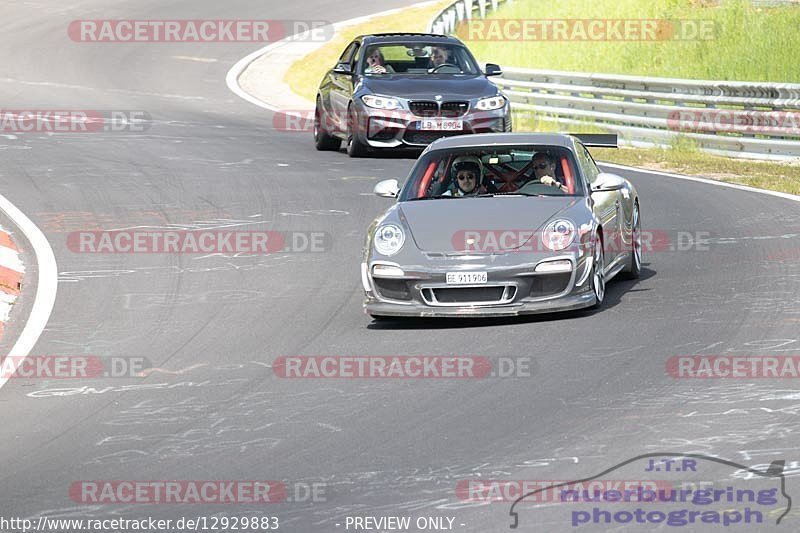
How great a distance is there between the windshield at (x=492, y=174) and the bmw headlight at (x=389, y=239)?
736 mm

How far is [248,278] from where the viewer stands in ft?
42.6

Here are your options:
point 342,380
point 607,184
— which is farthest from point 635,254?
point 342,380

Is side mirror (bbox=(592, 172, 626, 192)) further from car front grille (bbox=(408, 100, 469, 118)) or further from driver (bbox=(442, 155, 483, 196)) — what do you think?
car front grille (bbox=(408, 100, 469, 118))

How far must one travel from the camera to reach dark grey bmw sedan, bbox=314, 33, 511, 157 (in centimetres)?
2086

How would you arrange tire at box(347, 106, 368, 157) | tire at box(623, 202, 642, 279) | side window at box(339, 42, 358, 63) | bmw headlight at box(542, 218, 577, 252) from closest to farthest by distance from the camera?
bmw headlight at box(542, 218, 577, 252), tire at box(623, 202, 642, 279), tire at box(347, 106, 368, 157), side window at box(339, 42, 358, 63)

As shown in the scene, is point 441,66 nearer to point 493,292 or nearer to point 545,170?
point 545,170

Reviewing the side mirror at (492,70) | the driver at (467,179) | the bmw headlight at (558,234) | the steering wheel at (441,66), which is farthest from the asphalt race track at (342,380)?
the steering wheel at (441,66)

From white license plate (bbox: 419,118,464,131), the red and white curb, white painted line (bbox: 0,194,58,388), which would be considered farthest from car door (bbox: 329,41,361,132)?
the red and white curb

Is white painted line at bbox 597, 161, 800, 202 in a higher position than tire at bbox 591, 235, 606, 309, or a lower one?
lower

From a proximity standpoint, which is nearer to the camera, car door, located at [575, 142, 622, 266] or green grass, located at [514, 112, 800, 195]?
car door, located at [575, 142, 622, 266]

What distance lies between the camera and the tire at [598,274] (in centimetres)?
1098

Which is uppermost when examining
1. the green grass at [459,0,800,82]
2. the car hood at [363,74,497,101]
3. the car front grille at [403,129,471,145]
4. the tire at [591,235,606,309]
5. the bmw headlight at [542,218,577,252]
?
the bmw headlight at [542,218,577,252]

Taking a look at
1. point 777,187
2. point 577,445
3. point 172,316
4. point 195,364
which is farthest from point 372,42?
point 577,445

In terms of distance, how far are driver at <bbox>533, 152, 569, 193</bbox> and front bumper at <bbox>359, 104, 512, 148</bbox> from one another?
8854 mm
